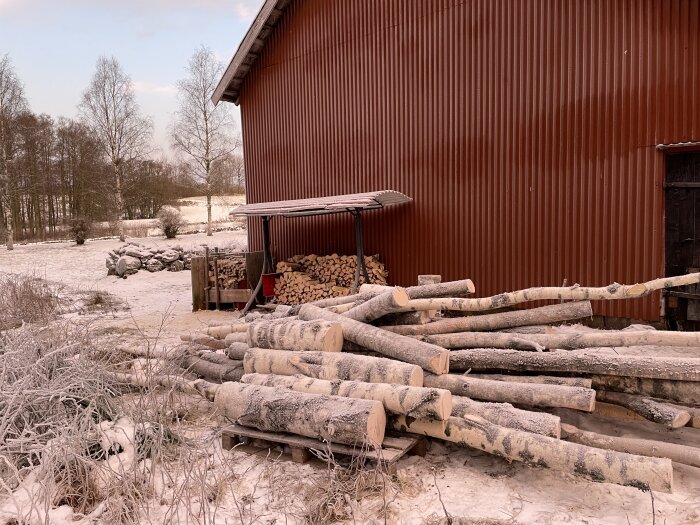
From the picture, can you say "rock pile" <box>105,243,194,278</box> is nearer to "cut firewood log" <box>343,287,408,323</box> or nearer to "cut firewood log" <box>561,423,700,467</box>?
"cut firewood log" <box>343,287,408,323</box>

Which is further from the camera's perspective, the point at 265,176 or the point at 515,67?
the point at 265,176

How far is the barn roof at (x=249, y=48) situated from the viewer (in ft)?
40.4

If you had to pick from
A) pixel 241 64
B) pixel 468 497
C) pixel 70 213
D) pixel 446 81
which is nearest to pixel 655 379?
pixel 468 497

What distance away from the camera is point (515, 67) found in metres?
9.07

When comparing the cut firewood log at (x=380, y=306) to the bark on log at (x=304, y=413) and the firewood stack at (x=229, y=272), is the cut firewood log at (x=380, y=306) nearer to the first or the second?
the bark on log at (x=304, y=413)

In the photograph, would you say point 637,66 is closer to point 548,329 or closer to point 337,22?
point 548,329

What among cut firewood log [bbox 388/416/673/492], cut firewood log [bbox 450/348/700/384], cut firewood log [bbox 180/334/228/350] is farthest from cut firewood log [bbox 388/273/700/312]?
cut firewood log [bbox 180/334/228/350]

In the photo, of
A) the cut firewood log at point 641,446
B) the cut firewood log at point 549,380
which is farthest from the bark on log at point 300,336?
the cut firewood log at point 641,446

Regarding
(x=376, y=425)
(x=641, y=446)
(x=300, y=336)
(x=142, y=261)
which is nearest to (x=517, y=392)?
(x=641, y=446)

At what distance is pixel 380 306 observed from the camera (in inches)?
207

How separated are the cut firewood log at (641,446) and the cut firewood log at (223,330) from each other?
4.06 m

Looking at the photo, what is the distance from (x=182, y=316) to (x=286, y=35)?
7.05 meters

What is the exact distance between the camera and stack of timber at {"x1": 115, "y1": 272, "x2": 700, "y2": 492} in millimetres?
3932

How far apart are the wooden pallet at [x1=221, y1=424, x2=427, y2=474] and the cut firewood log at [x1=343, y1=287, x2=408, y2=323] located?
1284 millimetres
